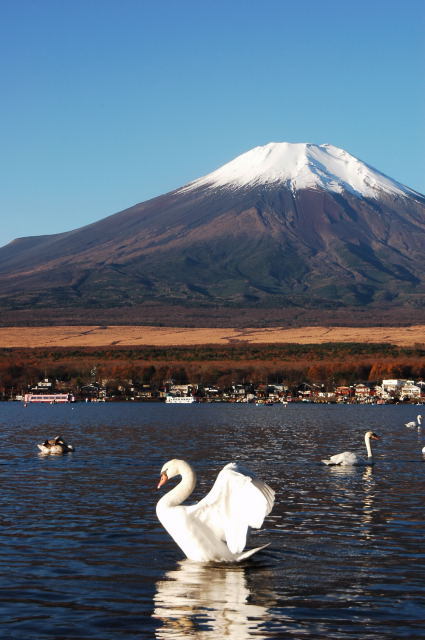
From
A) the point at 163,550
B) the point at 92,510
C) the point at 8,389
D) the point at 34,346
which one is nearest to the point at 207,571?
the point at 163,550

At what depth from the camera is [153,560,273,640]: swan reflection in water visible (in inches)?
541

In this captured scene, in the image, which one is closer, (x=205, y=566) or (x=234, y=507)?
(x=234, y=507)

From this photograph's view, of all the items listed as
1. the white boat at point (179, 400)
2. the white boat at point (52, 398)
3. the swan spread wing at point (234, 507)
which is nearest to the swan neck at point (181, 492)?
the swan spread wing at point (234, 507)

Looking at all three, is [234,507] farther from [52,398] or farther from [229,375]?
[229,375]

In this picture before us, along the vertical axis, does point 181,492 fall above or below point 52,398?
below

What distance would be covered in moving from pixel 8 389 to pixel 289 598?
143 metres

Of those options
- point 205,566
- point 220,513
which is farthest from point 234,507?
point 205,566

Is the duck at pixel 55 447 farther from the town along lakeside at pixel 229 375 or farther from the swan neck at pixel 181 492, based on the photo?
the town along lakeside at pixel 229 375

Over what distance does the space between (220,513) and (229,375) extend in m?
137

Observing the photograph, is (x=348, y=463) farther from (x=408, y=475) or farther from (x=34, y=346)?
(x=34, y=346)

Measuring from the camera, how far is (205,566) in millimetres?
17484

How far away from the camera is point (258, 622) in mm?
14180

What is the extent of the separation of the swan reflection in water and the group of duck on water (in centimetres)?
35

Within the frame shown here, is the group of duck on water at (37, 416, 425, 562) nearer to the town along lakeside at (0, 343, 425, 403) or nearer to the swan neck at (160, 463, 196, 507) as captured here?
the swan neck at (160, 463, 196, 507)
